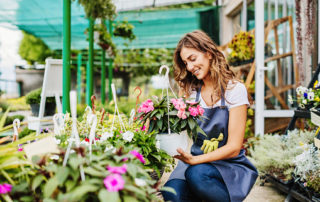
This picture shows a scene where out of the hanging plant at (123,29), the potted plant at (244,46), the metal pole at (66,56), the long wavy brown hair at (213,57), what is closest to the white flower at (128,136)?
the long wavy brown hair at (213,57)

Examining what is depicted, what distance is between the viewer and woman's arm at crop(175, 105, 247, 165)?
1.39m

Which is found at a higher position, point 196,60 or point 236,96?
point 196,60

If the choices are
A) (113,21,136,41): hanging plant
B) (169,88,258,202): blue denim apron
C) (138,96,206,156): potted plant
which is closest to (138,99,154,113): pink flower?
(138,96,206,156): potted plant

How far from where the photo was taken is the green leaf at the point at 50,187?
758mm

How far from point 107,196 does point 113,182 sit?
49 millimetres

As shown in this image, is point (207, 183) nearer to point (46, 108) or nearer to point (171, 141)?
point (171, 141)

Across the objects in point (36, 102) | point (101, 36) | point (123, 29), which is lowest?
point (36, 102)

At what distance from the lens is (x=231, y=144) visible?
1427mm

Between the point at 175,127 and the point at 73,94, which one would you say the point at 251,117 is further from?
the point at 73,94

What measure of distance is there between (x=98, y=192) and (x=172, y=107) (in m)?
0.59

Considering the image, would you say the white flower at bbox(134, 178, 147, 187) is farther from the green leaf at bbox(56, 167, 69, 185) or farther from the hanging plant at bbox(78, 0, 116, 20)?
the hanging plant at bbox(78, 0, 116, 20)

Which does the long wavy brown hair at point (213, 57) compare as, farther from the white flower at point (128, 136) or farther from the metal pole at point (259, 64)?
the metal pole at point (259, 64)

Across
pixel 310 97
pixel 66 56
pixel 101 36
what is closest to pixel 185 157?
pixel 310 97

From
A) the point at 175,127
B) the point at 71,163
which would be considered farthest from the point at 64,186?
the point at 175,127
